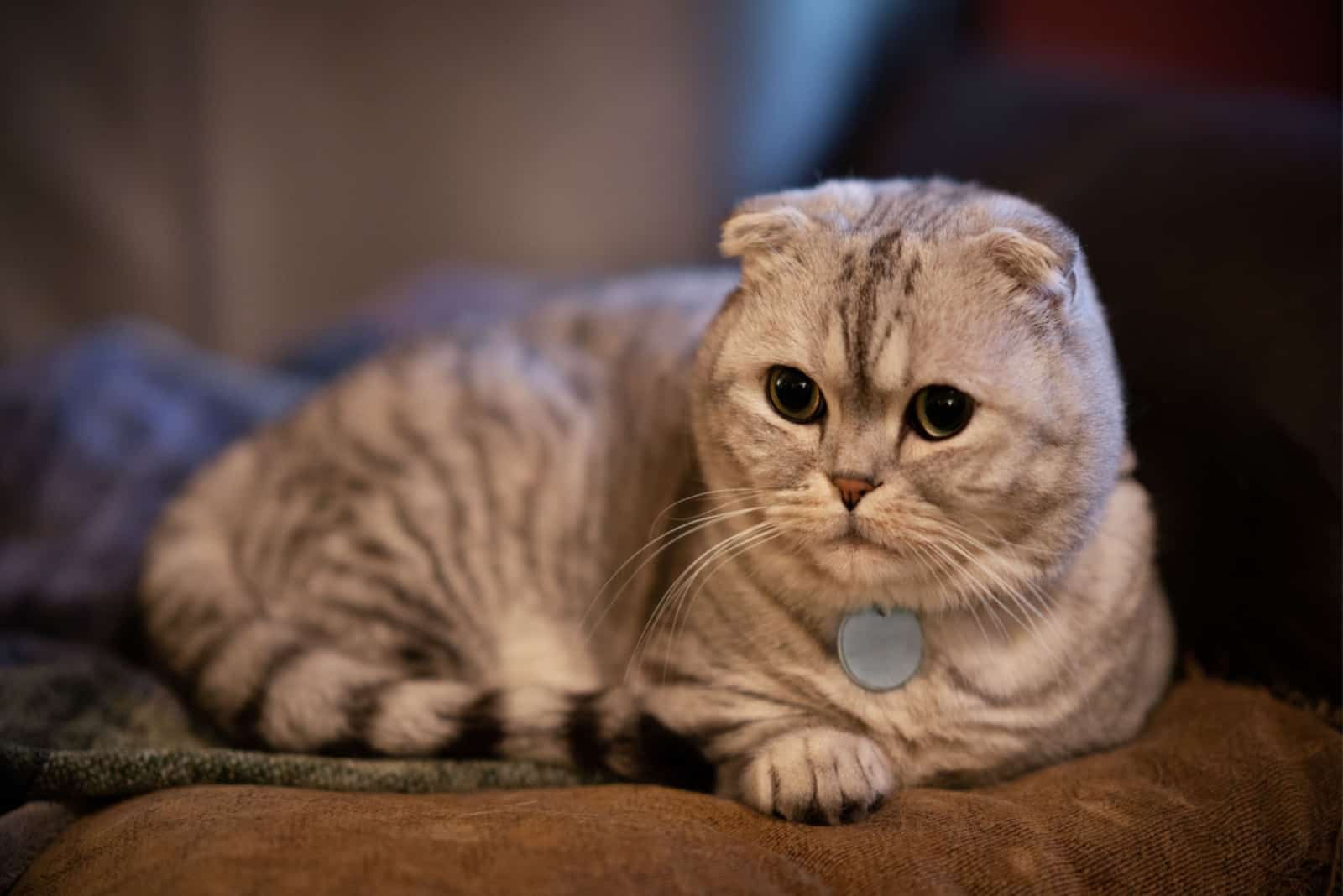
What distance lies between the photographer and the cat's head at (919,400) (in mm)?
1042

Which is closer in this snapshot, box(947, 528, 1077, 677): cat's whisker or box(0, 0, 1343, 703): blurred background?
box(947, 528, 1077, 677): cat's whisker

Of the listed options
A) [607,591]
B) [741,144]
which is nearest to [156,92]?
[741,144]

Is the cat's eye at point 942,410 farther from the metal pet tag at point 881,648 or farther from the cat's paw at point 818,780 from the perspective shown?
the cat's paw at point 818,780

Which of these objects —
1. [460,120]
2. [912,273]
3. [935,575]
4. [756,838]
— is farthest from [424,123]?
[756,838]

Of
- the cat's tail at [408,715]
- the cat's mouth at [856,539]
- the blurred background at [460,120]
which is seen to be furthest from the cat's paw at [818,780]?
the blurred background at [460,120]

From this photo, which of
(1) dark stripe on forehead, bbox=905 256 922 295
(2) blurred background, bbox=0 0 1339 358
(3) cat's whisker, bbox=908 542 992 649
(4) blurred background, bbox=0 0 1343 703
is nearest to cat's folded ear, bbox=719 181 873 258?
(1) dark stripe on forehead, bbox=905 256 922 295

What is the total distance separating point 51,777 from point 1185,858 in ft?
3.85

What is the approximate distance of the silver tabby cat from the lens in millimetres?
1062

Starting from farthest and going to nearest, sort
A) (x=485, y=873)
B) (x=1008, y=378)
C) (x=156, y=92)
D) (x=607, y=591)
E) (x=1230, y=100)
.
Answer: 1. (x=156, y=92)
2. (x=1230, y=100)
3. (x=607, y=591)
4. (x=1008, y=378)
5. (x=485, y=873)

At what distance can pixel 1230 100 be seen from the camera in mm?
1659

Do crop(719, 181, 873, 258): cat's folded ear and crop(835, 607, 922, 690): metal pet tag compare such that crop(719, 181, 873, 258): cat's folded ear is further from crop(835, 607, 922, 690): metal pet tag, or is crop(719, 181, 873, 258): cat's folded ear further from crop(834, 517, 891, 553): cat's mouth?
crop(835, 607, 922, 690): metal pet tag

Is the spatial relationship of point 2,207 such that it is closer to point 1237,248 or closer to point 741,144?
point 741,144

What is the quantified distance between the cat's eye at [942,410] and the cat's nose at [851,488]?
0.26 ft

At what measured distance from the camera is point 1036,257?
3.39ft
